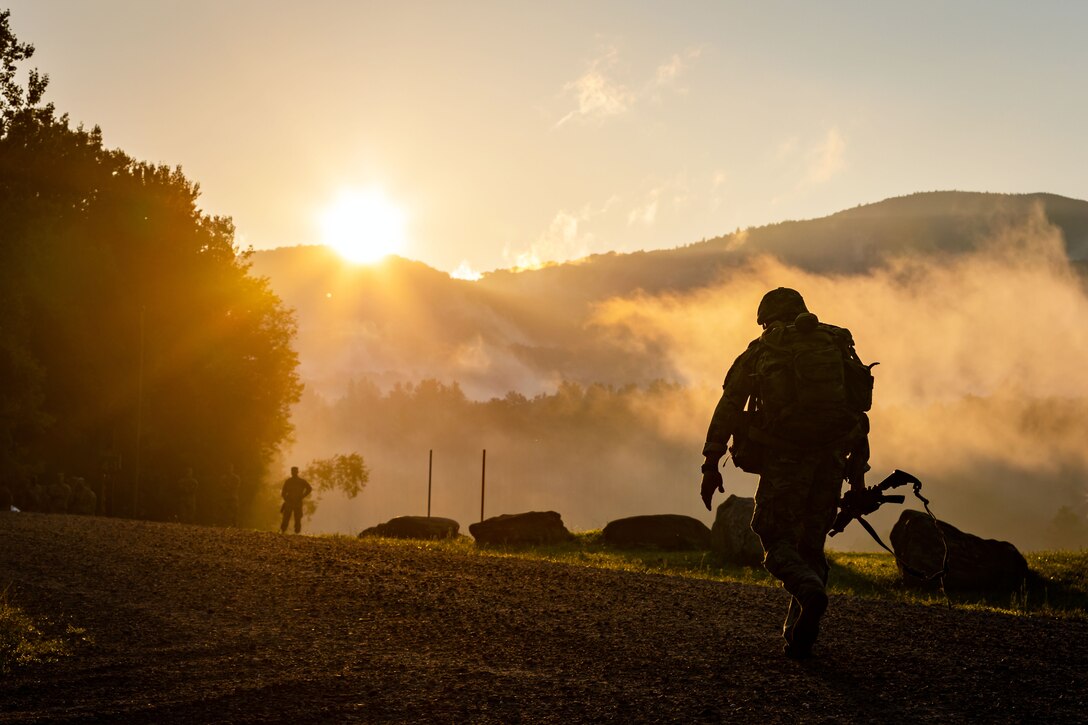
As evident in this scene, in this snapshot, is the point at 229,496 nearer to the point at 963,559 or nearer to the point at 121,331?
the point at 121,331

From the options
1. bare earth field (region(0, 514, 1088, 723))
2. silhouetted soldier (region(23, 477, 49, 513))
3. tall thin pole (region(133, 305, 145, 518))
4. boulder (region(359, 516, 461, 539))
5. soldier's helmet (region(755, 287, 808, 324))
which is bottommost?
bare earth field (region(0, 514, 1088, 723))

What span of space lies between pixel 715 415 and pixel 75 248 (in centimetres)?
3680

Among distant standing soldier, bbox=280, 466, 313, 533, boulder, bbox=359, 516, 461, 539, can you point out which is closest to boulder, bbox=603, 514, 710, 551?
boulder, bbox=359, 516, 461, 539

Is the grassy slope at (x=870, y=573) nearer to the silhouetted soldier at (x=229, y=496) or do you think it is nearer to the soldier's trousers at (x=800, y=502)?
the soldier's trousers at (x=800, y=502)

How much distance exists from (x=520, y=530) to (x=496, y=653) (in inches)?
658

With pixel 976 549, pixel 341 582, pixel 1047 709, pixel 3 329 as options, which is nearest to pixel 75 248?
pixel 3 329

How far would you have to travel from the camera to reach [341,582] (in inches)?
538

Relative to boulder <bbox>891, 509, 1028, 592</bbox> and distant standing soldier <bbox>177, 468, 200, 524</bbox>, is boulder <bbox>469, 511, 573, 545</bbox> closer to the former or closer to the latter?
boulder <bbox>891, 509, 1028, 592</bbox>

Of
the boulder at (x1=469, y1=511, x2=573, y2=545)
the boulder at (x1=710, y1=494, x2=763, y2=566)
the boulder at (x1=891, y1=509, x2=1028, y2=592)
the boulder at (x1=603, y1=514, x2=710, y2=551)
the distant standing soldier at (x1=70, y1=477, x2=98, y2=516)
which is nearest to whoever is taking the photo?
the boulder at (x1=891, y1=509, x2=1028, y2=592)

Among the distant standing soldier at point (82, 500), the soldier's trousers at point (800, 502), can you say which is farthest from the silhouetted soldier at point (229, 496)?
the soldier's trousers at point (800, 502)

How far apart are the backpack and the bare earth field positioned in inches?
74.6

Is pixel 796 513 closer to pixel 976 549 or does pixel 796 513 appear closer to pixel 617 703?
pixel 617 703

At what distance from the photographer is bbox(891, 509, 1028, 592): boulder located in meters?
16.8

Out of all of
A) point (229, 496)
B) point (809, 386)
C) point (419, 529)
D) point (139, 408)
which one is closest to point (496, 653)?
point (809, 386)
